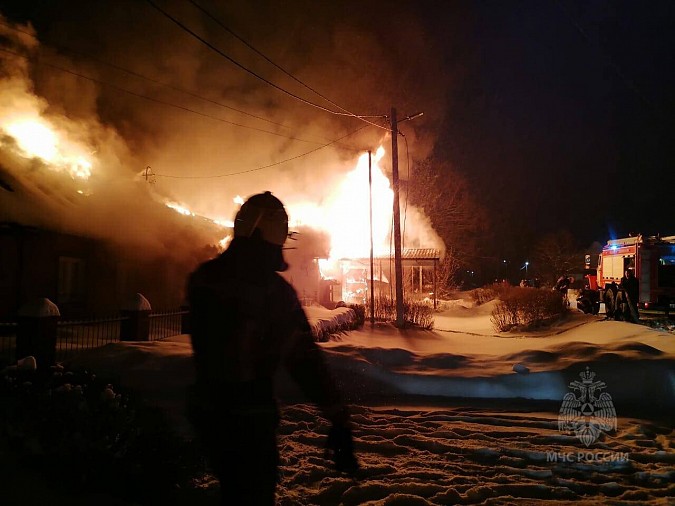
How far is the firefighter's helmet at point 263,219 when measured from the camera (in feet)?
7.54

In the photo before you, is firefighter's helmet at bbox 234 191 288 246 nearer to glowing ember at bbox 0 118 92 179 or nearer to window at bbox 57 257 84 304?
window at bbox 57 257 84 304

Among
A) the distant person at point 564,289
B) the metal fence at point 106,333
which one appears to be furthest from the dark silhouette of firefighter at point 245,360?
the distant person at point 564,289

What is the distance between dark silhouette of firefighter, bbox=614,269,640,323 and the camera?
15.6m

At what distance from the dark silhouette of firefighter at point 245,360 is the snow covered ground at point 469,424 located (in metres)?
1.81

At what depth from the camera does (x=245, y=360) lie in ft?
6.74

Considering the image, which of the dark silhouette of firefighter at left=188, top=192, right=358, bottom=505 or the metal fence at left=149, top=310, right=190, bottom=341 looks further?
the metal fence at left=149, top=310, right=190, bottom=341

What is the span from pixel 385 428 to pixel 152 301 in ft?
45.0

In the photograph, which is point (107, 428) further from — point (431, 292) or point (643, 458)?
point (431, 292)

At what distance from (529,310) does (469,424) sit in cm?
1228

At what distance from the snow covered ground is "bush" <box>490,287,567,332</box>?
269 inches

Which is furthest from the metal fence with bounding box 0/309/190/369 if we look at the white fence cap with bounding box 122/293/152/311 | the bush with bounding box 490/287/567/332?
the bush with bounding box 490/287/567/332

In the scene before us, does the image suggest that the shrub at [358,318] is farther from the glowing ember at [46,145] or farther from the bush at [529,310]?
the glowing ember at [46,145]

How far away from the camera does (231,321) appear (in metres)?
2.06

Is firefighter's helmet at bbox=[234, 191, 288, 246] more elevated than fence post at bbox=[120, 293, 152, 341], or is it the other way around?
firefighter's helmet at bbox=[234, 191, 288, 246]
